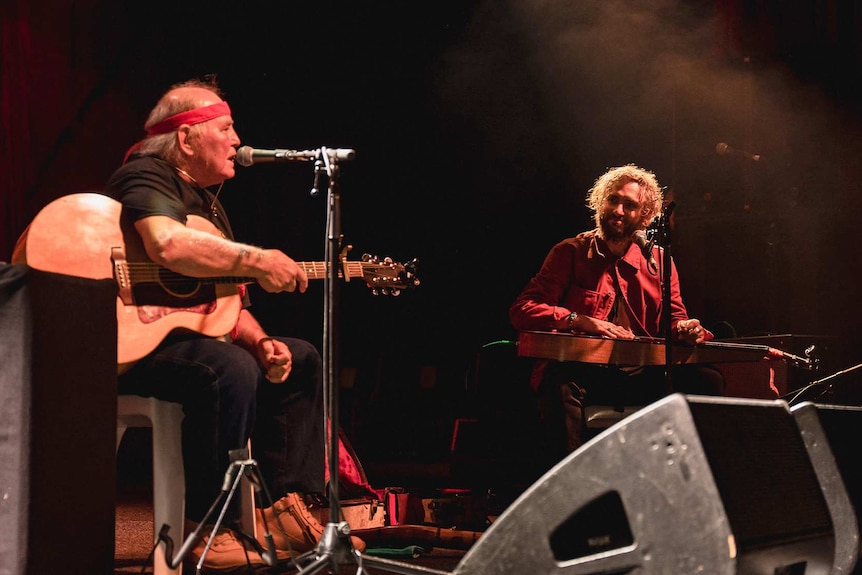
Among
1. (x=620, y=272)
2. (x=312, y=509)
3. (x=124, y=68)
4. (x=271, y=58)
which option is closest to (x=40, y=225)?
(x=312, y=509)

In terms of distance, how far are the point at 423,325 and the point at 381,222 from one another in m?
0.94

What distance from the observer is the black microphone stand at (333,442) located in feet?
7.16

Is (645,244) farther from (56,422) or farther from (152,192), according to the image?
(56,422)

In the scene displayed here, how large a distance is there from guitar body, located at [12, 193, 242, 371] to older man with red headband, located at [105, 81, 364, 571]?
48mm

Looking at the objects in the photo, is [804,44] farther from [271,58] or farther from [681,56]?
[271,58]

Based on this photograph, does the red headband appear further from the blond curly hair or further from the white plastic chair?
the blond curly hair

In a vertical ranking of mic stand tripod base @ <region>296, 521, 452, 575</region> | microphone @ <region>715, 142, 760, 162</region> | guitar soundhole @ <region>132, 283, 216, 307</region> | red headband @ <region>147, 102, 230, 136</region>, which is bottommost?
mic stand tripod base @ <region>296, 521, 452, 575</region>

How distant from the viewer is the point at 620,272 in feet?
14.2

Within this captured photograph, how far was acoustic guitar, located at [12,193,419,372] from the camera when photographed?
2650 mm

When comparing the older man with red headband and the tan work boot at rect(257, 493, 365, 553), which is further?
the tan work boot at rect(257, 493, 365, 553)

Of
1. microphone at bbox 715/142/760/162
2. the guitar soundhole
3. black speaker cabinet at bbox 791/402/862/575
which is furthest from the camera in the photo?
microphone at bbox 715/142/760/162

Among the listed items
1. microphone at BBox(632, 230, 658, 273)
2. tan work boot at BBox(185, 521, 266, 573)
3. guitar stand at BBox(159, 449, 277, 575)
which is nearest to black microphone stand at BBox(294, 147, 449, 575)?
guitar stand at BBox(159, 449, 277, 575)

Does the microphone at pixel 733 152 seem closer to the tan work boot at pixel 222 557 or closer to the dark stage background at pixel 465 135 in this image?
the dark stage background at pixel 465 135

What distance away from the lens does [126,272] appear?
275cm
